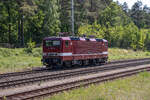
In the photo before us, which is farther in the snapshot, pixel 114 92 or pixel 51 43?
pixel 51 43

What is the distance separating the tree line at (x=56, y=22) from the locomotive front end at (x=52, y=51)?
24.0 m

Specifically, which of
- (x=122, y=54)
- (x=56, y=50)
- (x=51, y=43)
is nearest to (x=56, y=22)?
(x=122, y=54)

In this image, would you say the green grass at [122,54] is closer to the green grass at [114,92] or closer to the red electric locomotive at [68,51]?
the red electric locomotive at [68,51]

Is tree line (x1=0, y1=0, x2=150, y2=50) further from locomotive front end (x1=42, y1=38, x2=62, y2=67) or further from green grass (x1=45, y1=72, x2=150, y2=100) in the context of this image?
green grass (x1=45, y1=72, x2=150, y2=100)

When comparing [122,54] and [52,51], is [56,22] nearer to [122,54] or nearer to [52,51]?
[122,54]

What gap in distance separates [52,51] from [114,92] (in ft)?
36.0

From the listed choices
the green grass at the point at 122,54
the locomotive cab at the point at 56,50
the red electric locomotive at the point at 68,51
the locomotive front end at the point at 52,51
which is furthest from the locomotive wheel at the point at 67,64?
the green grass at the point at 122,54

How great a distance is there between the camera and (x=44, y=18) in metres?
53.5

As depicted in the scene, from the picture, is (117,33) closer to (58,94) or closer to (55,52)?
(55,52)

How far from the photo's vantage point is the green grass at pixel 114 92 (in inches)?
395

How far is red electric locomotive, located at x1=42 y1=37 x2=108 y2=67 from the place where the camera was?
20906 millimetres

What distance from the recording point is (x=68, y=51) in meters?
21.4

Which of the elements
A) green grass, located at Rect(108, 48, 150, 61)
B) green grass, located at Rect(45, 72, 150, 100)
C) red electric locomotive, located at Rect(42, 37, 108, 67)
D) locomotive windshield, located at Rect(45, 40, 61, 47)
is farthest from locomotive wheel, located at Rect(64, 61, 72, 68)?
green grass, located at Rect(108, 48, 150, 61)

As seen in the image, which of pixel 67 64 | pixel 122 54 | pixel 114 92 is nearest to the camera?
pixel 114 92
